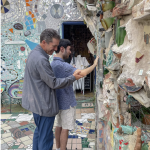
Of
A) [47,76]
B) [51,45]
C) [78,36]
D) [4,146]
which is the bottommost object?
[4,146]

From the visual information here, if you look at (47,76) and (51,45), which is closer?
(47,76)

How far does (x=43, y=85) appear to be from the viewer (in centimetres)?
160

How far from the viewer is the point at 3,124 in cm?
304

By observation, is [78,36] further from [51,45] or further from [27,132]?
[51,45]

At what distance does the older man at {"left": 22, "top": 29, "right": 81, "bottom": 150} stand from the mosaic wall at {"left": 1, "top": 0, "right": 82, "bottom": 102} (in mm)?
2263

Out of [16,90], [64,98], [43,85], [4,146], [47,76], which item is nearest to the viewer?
[47,76]

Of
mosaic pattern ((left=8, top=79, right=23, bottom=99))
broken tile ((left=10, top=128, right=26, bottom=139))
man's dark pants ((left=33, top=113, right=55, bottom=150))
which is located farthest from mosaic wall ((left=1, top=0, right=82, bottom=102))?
man's dark pants ((left=33, top=113, right=55, bottom=150))

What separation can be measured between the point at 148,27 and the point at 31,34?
3478 mm

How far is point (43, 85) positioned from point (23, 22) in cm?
265

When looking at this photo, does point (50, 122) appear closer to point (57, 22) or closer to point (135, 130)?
point (135, 130)

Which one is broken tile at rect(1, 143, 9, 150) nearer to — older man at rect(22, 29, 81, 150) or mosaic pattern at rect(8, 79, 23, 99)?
older man at rect(22, 29, 81, 150)

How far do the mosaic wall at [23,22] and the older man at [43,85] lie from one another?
226cm

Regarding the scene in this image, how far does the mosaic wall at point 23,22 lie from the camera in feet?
Answer: 12.1

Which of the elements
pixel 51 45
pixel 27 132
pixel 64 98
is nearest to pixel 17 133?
pixel 27 132
